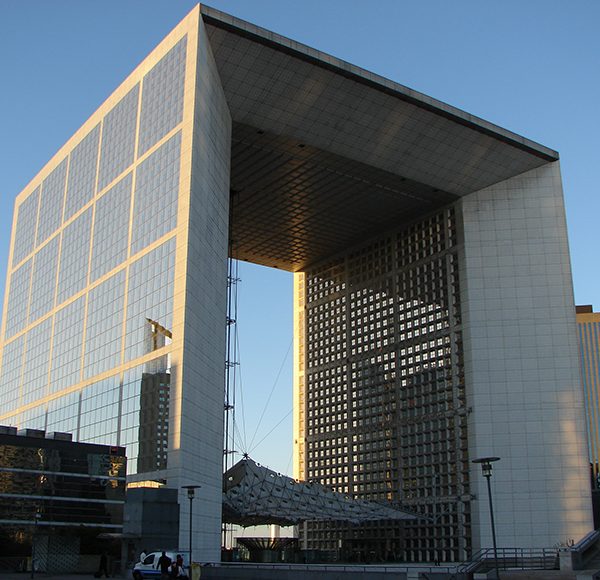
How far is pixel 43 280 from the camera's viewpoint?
6988 cm

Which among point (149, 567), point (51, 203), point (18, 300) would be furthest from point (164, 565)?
point (18, 300)

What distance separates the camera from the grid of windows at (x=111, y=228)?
5450 centimetres

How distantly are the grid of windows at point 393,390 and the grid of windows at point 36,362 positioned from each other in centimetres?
2168

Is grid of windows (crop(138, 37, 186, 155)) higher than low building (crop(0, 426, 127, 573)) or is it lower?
higher

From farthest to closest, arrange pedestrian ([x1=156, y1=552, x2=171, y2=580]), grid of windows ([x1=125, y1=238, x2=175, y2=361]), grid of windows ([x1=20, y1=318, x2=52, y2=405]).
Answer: grid of windows ([x1=20, y1=318, x2=52, y2=405])
grid of windows ([x1=125, y1=238, x2=175, y2=361])
pedestrian ([x1=156, y1=552, x2=171, y2=580])

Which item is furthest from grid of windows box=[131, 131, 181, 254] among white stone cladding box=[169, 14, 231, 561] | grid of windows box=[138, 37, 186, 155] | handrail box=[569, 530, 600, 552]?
handrail box=[569, 530, 600, 552]

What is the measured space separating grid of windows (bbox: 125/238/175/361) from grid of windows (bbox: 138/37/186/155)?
7411 mm

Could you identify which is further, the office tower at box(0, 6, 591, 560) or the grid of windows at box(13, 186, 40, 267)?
the grid of windows at box(13, 186, 40, 267)

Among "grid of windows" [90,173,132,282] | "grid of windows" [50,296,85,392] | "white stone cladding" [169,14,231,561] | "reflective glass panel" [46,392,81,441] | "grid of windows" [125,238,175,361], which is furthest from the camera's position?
"grid of windows" [50,296,85,392]

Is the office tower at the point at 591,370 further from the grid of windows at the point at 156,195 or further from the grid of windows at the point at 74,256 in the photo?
the grid of windows at the point at 156,195

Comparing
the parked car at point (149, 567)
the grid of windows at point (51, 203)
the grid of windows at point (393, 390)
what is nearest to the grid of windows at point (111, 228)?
the grid of windows at point (51, 203)

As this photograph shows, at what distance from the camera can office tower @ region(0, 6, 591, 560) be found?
47156 millimetres

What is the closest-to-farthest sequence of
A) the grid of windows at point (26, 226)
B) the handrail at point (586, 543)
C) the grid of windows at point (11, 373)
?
1. the handrail at point (586, 543)
2. the grid of windows at point (11, 373)
3. the grid of windows at point (26, 226)

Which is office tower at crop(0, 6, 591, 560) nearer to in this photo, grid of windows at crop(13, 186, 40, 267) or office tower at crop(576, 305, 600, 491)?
grid of windows at crop(13, 186, 40, 267)
